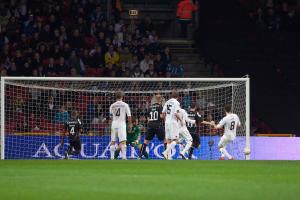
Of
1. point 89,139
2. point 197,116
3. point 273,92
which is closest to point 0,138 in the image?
point 89,139

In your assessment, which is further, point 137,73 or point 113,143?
point 137,73

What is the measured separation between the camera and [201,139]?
26156 mm

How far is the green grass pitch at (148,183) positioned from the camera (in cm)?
1019

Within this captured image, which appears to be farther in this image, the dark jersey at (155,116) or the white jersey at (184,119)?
the dark jersey at (155,116)

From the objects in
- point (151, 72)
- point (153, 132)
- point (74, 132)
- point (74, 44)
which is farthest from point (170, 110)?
point (74, 44)

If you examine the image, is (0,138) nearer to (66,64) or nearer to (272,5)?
(66,64)

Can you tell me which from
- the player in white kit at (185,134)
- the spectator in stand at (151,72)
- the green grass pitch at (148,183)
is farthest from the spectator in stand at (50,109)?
the green grass pitch at (148,183)

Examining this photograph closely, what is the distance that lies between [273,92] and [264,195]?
21338mm

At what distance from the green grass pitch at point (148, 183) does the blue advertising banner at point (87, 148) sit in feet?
29.0

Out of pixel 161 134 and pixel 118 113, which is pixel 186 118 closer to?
pixel 161 134

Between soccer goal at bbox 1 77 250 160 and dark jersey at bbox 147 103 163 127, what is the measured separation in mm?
2018

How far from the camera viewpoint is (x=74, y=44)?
3047cm

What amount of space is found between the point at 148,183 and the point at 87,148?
45.0 feet

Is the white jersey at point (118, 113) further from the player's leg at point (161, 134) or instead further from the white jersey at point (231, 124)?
the white jersey at point (231, 124)
